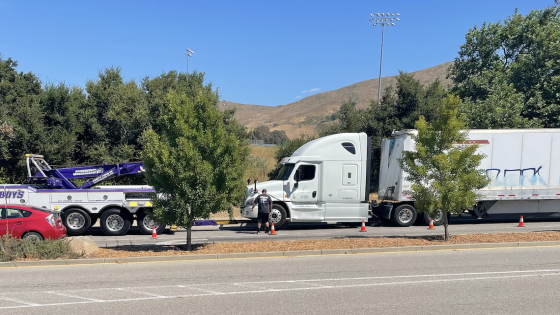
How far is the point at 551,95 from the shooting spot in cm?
2652

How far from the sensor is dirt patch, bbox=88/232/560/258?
11289 millimetres

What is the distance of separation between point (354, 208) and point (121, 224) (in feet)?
27.9

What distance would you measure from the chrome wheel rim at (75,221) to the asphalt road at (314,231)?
0.64m

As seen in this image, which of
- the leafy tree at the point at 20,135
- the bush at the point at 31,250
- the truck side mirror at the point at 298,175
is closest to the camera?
the bush at the point at 31,250

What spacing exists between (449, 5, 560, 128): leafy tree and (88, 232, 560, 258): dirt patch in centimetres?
1389

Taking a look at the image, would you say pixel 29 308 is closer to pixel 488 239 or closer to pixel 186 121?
pixel 186 121

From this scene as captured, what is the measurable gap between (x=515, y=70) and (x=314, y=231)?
1962 centimetres

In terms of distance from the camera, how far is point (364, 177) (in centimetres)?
1739

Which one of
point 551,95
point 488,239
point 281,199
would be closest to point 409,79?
point 551,95

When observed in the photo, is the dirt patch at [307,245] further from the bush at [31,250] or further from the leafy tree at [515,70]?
the leafy tree at [515,70]

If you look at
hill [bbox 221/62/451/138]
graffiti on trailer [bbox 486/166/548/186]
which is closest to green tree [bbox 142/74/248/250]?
graffiti on trailer [bbox 486/166/548/186]

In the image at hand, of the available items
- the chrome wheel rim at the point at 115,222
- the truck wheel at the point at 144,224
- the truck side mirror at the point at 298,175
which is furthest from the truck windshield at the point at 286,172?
the chrome wheel rim at the point at 115,222

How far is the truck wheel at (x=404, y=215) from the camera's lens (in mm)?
17500

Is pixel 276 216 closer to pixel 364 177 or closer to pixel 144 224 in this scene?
pixel 364 177
